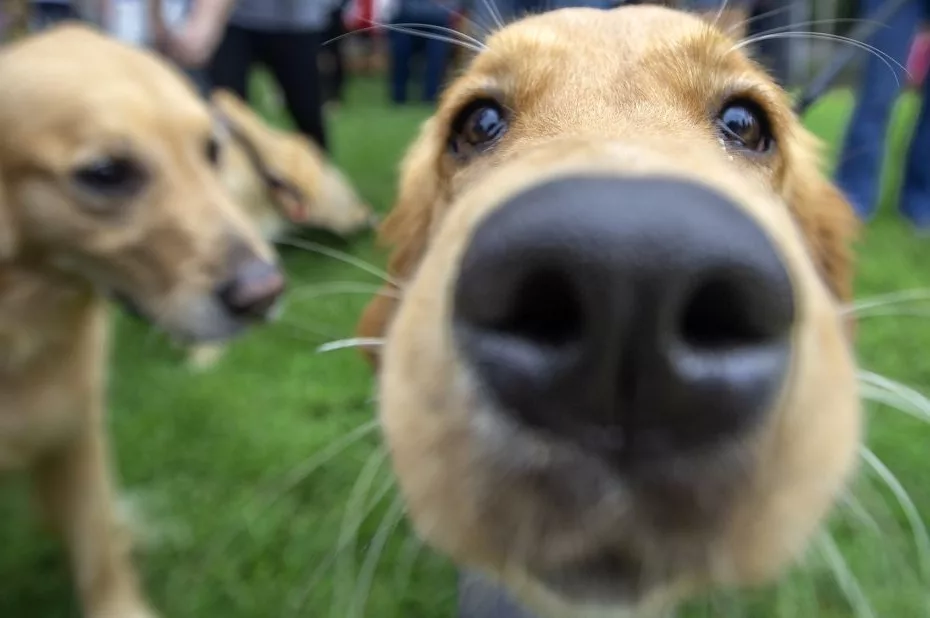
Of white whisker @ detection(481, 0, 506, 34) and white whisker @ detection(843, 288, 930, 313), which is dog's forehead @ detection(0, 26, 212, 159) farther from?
white whisker @ detection(843, 288, 930, 313)

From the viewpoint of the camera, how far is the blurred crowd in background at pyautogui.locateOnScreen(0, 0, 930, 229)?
85.7 inches

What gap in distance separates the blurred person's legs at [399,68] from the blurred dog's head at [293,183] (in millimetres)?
8098

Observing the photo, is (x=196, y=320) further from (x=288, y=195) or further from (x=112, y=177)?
(x=288, y=195)

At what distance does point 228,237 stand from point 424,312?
204 cm

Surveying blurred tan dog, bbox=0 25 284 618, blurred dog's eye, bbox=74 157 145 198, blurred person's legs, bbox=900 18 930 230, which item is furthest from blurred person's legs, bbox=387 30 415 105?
blurred dog's eye, bbox=74 157 145 198

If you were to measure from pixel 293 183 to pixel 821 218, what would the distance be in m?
4.05

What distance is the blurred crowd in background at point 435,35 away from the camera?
2.18m

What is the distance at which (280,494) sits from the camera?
3334 mm

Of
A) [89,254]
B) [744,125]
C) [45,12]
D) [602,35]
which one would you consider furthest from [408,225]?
[45,12]

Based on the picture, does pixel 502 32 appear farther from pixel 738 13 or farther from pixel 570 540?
pixel 570 540

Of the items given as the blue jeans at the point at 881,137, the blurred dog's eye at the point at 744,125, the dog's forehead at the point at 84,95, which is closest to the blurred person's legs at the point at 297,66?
the dog's forehead at the point at 84,95

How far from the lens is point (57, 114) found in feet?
8.38

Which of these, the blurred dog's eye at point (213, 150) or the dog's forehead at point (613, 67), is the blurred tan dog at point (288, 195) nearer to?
the blurred dog's eye at point (213, 150)

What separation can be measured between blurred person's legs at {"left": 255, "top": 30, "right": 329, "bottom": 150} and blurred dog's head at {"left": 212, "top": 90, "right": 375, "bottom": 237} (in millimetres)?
353
